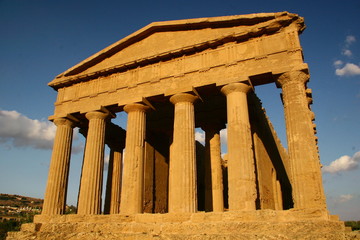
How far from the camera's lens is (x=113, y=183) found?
20.0 m

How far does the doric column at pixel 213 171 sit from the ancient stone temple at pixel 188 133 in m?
0.05

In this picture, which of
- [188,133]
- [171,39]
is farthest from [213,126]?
[171,39]

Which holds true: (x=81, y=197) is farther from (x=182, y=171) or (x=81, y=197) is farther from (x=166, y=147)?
(x=166, y=147)

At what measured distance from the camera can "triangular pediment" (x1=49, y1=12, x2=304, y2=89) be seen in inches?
558

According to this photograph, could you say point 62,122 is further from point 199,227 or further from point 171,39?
point 199,227

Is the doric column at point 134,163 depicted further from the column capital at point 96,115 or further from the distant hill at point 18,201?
the distant hill at point 18,201

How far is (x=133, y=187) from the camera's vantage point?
14.8 meters

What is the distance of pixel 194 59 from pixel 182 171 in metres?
5.30

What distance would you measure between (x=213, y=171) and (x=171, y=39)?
23.6ft

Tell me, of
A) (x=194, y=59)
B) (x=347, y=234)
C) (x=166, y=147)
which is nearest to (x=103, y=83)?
(x=194, y=59)

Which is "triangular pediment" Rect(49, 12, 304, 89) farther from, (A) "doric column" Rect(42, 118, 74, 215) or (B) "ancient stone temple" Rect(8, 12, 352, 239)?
(A) "doric column" Rect(42, 118, 74, 215)

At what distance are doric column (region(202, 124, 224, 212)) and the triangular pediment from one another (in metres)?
4.97

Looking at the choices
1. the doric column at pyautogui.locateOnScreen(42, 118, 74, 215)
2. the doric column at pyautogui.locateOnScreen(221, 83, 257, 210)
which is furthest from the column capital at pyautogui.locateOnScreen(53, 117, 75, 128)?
the doric column at pyautogui.locateOnScreen(221, 83, 257, 210)

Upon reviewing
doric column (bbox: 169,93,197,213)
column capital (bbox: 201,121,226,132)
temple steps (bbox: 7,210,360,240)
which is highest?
column capital (bbox: 201,121,226,132)
